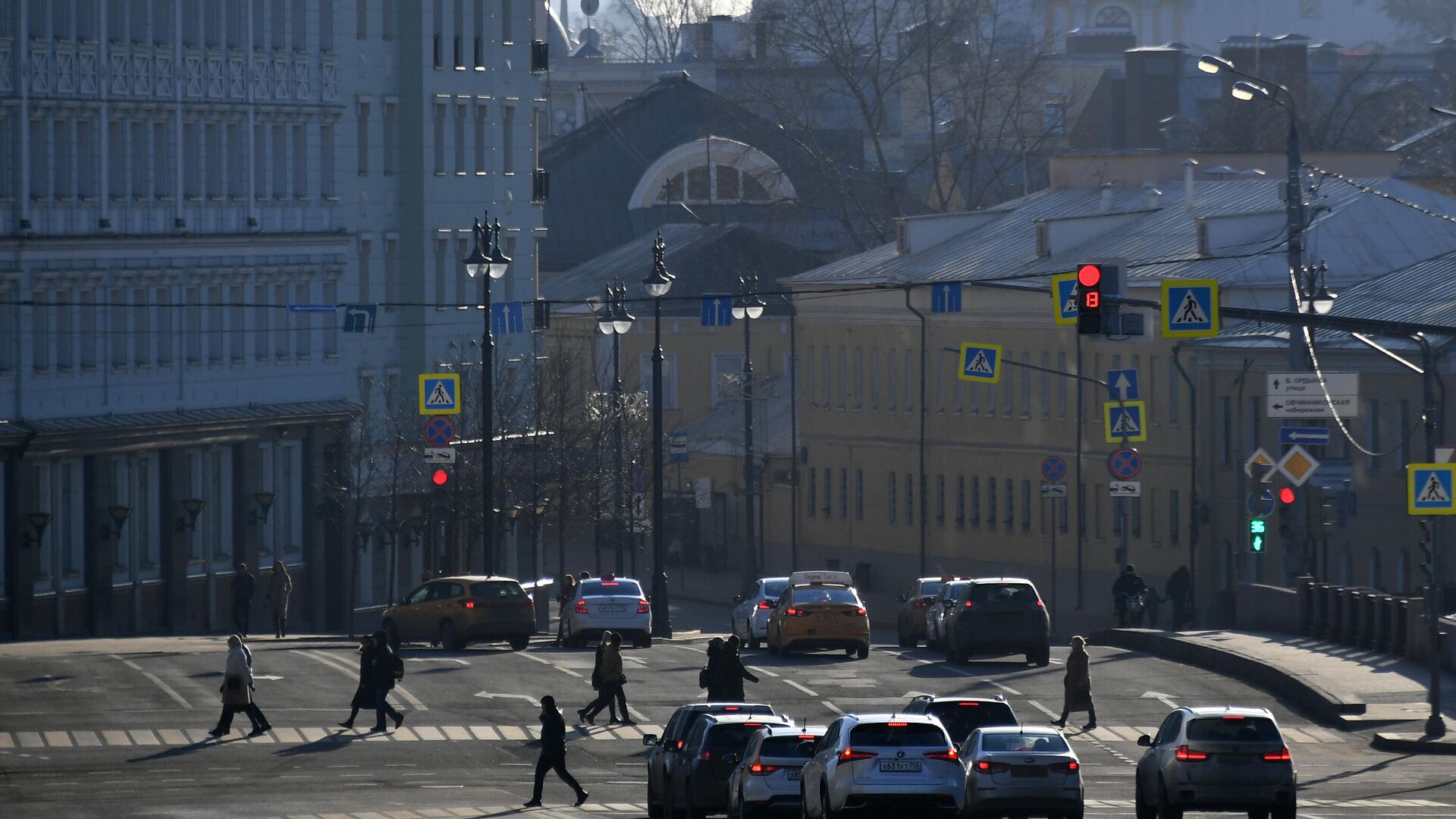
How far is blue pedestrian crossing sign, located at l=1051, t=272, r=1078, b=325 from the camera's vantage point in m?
51.4

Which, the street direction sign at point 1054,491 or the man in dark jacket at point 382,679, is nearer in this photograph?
the man in dark jacket at point 382,679

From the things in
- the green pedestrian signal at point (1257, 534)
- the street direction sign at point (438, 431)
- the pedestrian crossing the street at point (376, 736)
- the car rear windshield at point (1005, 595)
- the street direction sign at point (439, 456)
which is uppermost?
the street direction sign at point (438, 431)

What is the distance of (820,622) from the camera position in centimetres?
5131

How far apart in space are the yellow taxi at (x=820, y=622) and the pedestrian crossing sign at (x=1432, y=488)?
1251cm

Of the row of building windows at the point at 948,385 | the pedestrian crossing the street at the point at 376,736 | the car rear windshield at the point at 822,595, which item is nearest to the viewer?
the pedestrian crossing the street at the point at 376,736

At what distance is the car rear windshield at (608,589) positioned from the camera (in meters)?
55.6

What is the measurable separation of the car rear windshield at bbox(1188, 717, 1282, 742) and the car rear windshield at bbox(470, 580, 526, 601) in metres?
24.1

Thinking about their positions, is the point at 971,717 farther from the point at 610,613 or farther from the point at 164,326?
the point at 164,326

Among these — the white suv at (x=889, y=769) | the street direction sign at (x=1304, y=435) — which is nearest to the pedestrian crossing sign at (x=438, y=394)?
the street direction sign at (x=1304, y=435)

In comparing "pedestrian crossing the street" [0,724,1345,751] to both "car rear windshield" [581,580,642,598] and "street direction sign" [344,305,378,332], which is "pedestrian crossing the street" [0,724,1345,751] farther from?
"street direction sign" [344,305,378,332]

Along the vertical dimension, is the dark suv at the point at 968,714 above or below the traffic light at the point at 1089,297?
below

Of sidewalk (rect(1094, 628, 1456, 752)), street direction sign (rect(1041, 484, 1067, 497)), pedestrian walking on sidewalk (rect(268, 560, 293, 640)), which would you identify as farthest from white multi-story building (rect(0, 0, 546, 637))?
sidewalk (rect(1094, 628, 1456, 752))

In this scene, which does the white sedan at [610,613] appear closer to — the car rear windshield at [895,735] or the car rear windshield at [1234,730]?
the car rear windshield at [1234,730]

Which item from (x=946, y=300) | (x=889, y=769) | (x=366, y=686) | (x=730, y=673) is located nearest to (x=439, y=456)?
(x=366, y=686)
